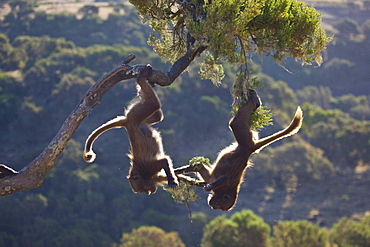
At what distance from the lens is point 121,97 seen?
1620 inches

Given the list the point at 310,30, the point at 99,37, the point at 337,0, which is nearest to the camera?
the point at 310,30

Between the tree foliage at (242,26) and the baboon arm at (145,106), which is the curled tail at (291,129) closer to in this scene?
the tree foliage at (242,26)

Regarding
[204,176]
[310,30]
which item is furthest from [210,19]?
[204,176]

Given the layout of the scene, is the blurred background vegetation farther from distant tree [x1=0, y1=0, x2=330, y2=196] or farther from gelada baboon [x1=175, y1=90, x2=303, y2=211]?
distant tree [x1=0, y1=0, x2=330, y2=196]

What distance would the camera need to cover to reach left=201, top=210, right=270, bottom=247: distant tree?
Answer: 2236 cm

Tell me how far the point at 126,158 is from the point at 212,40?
3313cm

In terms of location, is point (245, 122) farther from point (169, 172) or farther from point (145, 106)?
point (145, 106)

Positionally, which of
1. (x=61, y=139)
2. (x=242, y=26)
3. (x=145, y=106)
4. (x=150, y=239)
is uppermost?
(x=242, y=26)

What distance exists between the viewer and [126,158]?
38.5 m

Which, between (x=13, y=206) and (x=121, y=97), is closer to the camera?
(x=13, y=206)

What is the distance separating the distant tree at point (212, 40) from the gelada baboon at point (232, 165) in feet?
1.10

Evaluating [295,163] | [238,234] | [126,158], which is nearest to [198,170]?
[238,234]

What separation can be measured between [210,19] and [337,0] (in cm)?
6634

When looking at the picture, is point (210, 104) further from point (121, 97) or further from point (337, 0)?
point (337, 0)
